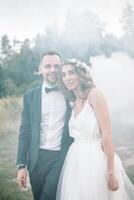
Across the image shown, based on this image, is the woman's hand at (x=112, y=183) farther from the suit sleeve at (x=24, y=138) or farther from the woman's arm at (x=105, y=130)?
the suit sleeve at (x=24, y=138)

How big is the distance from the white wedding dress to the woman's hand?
0.20 feet

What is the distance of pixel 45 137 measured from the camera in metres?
2.54

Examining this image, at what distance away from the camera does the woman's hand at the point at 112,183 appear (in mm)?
2299

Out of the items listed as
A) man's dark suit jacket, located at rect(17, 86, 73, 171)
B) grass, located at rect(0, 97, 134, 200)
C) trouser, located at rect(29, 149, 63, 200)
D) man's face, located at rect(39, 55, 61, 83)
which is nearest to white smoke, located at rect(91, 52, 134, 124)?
grass, located at rect(0, 97, 134, 200)

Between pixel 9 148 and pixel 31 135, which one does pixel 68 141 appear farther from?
pixel 9 148

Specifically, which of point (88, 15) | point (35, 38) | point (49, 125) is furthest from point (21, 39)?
point (49, 125)

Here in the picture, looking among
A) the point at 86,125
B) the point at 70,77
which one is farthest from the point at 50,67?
the point at 86,125

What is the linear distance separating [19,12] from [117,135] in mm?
1264

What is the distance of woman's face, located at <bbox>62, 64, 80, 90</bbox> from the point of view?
249 cm

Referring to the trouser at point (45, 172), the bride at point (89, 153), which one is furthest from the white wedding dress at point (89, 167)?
the trouser at point (45, 172)

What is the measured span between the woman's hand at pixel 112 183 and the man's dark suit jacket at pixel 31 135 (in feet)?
1.16

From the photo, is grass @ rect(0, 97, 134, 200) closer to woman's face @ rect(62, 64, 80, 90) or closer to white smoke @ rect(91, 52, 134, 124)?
white smoke @ rect(91, 52, 134, 124)

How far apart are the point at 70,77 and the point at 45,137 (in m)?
0.41

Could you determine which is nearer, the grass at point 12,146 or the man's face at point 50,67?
the man's face at point 50,67
